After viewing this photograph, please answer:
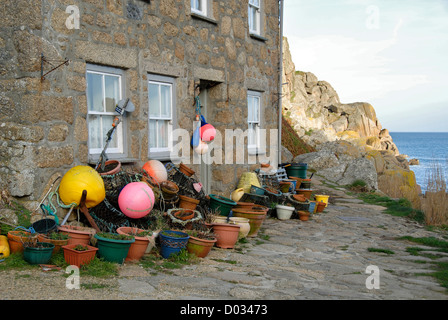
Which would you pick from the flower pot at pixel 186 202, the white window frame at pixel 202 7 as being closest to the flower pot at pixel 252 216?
the flower pot at pixel 186 202

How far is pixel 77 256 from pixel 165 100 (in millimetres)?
4085

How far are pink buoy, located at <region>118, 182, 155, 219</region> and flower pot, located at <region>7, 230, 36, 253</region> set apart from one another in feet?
4.55

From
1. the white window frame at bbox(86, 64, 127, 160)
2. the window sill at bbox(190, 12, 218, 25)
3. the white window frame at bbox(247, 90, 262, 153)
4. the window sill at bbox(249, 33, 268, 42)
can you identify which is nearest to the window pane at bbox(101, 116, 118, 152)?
the white window frame at bbox(86, 64, 127, 160)

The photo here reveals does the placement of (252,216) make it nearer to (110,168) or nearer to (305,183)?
(110,168)

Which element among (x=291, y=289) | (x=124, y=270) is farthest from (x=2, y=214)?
(x=291, y=289)

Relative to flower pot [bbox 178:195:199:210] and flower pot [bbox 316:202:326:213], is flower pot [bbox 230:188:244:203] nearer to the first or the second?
flower pot [bbox 178:195:199:210]

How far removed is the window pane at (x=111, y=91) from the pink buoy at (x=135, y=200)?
4.93ft

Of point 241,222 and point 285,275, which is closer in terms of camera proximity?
point 285,275

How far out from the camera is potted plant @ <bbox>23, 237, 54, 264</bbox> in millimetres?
5012

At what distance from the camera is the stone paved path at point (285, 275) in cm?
453

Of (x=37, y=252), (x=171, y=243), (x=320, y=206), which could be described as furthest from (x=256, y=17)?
(x=37, y=252)

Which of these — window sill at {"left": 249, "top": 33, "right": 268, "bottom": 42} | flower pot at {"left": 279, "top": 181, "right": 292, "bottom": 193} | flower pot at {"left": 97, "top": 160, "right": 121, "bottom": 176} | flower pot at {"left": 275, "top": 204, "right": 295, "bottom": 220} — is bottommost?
flower pot at {"left": 275, "top": 204, "right": 295, "bottom": 220}

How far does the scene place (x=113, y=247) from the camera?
211 inches

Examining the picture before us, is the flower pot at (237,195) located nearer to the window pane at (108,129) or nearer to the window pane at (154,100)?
the window pane at (154,100)
